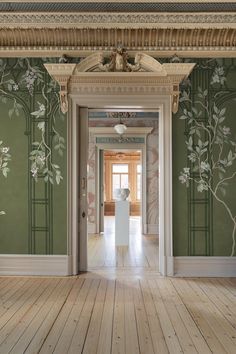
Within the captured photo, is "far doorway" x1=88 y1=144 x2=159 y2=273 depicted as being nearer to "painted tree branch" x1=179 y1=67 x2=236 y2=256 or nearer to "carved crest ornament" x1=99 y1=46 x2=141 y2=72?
"painted tree branch" x1=179 y1=67 x2=236 y2=256

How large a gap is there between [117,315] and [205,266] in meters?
1.70

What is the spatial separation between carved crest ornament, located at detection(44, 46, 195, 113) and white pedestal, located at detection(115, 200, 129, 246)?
3250 millimetres

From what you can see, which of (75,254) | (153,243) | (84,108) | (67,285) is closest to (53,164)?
(84,108)

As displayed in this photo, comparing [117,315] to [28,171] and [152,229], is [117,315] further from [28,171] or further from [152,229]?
[152,229]

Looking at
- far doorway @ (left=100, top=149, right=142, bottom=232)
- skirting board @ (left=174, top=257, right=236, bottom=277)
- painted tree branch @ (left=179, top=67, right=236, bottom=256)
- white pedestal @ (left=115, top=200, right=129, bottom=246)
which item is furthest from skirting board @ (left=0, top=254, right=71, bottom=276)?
far doorway @ (left=100, top=149, right=142, bottom=232)

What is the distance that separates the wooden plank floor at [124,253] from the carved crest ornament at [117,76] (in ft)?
7.59

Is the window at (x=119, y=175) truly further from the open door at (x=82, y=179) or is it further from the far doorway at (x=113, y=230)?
the open door at (x=82, y=179)

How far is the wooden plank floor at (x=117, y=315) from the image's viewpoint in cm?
240

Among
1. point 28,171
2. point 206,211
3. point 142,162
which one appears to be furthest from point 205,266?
point 142,162

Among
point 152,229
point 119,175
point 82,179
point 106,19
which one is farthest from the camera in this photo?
point 119,175

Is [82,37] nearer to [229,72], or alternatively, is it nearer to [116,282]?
[229,72]

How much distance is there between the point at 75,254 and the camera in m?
4.24

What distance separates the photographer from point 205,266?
4195mm

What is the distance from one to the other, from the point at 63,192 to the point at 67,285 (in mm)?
1165
